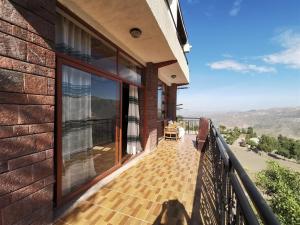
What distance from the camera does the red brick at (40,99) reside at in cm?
147

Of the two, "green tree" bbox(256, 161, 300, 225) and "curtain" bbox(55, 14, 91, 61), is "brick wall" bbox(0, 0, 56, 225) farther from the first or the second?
"green tree" bbox(256, 161, 300, 225)

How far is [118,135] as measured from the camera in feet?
11.8

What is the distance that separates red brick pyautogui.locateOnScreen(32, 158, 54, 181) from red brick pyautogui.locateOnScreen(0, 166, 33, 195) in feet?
0.13

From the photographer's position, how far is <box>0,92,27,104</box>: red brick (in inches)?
49.8

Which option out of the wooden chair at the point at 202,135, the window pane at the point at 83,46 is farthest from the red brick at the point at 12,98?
the wooden chair at the point at 202,135

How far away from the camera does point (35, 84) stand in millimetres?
1516

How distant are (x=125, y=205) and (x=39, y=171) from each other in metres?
1.24

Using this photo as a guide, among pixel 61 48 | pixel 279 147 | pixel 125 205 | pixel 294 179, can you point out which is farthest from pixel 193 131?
pixel 279 147

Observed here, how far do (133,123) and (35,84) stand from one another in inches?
121

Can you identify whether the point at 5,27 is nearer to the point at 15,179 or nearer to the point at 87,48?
the point at 15,179

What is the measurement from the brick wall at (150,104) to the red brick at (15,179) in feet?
11.6

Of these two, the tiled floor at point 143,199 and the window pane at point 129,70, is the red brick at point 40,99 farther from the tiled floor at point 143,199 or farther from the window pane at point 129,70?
the window pane at point 129,70

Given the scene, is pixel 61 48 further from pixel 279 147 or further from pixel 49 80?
pixel 279 147

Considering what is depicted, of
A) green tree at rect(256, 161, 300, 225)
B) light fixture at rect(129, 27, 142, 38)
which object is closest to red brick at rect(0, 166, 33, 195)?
light fixture at rect(129, 27, 142, 38)
